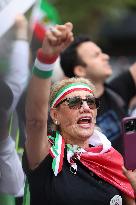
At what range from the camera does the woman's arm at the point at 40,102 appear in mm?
3037

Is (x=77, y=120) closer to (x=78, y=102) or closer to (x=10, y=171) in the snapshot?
(x=78, y=102)

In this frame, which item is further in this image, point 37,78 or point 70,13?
point 70,13

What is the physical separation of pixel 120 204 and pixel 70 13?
14.7m

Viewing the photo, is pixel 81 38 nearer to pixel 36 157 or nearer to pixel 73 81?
pixel 73 81

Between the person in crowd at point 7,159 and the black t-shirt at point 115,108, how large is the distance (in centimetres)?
79

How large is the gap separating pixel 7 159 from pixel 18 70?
488 millimetres

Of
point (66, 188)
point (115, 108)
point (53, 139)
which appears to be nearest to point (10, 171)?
point (53, 139)

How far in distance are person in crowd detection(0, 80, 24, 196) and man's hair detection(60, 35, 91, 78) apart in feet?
5.80

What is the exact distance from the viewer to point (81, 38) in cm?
560

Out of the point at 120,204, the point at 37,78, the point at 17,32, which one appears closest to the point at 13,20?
the point at 17,32

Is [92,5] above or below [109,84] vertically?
above

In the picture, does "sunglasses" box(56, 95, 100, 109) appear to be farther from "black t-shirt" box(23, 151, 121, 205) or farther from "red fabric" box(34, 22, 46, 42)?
"red fabric" box(34, 22, 46, 42)

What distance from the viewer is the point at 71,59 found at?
5566 millimetres

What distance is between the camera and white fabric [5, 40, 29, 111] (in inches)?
151
